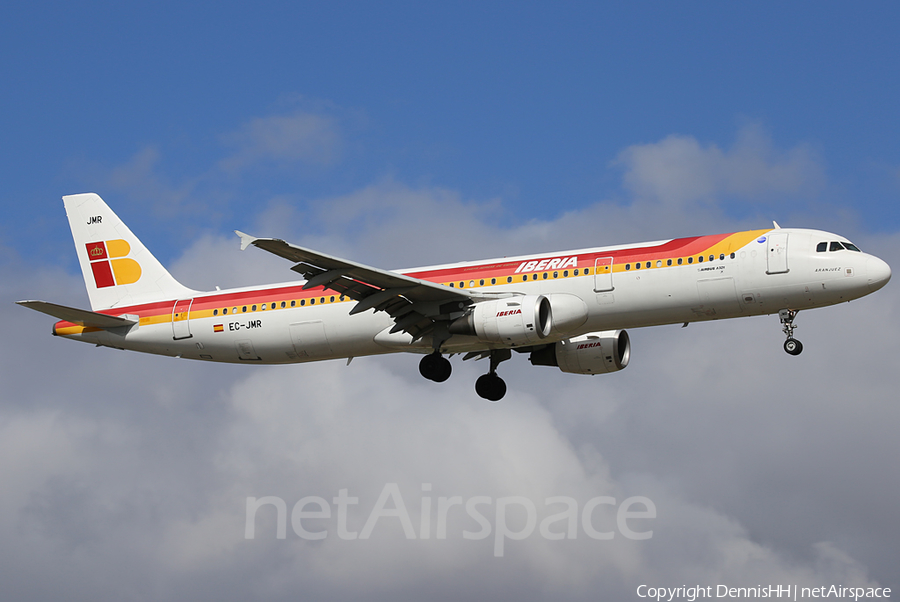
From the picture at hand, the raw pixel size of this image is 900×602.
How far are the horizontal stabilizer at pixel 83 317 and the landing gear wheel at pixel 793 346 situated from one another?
2287 centimetres

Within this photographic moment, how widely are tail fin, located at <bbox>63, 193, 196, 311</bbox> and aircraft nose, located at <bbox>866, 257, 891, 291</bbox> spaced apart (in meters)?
23.6

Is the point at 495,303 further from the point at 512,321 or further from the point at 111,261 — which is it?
the point at 111,261

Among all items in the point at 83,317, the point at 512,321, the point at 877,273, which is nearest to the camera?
the point at 877,273

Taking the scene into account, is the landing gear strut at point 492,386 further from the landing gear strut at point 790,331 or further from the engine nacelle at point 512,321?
the landing gear strut at point 790,331

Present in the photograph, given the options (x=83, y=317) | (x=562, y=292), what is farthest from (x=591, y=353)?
(x=83, y=317)

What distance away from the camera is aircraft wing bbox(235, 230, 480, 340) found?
3103cm

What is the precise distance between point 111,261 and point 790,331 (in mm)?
25926

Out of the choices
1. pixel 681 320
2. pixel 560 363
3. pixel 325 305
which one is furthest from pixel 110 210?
pixel 681 320

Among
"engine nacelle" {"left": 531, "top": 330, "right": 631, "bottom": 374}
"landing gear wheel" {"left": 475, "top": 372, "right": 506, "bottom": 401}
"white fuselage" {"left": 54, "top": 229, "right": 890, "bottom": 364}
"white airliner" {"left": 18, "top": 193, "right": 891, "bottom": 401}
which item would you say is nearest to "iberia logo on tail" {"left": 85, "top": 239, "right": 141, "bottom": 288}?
"white airliner" {"left": 18, "top": 193, "right": 891, "bottom": 401}

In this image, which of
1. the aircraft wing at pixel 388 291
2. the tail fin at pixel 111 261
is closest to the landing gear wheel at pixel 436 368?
the aircraft wing at pixel 388 291

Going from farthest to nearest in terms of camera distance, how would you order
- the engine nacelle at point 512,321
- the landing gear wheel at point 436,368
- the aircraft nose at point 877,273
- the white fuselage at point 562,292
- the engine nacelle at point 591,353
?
the engine nacelle at point 591,353 < the landing gear wheel at point 436,368 < the engine nacelle at point 512,321 < the white fuselage at point 562,292 < the aircraft nose at point 877,273

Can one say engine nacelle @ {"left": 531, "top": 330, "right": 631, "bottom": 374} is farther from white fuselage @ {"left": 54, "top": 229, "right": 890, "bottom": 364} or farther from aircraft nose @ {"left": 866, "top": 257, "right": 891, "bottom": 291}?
aircraft nose @ {"left": 866, "top": 257, "right": 891, "bottom": 291}

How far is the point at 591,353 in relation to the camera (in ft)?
123

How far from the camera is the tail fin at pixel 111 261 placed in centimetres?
3962
